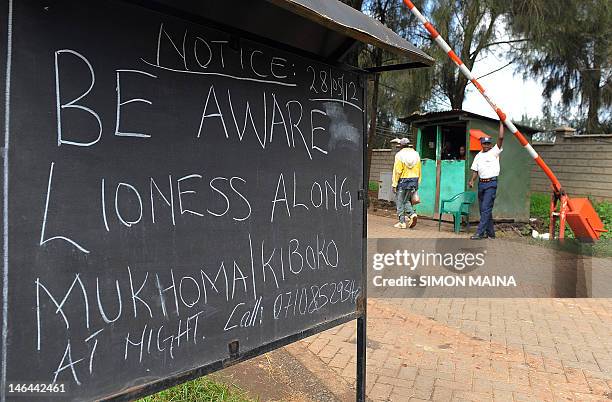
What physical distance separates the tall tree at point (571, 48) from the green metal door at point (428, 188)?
14.5 ft

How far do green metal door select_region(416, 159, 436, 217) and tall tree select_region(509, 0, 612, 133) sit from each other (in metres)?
4.43

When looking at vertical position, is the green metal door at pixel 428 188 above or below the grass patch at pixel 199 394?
above

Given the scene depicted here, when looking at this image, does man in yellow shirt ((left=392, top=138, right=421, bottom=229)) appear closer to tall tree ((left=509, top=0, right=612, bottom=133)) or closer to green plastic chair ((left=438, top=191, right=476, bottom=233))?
green plastic chair ((left=438, top=191, right=476, bottom=233))

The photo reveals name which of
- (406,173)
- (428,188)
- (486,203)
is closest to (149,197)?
(486,203)

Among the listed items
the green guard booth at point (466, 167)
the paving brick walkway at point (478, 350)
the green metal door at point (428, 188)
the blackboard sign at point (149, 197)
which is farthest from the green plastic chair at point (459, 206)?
the blackboard sign at point (149, 197)

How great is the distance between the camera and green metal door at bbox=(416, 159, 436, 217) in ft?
37.0

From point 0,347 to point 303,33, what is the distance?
2199mm

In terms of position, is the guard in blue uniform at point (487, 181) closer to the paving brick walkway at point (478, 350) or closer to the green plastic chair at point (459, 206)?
the green plastic chair at point (459, 206)

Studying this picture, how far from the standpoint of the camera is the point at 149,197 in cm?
179

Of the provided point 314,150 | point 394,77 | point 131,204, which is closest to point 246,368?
point 314,150

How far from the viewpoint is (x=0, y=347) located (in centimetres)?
143

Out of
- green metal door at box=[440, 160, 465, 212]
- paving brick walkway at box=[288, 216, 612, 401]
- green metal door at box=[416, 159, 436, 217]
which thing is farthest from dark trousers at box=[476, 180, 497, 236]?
paving brick walkway at box=[288, 216, 612, 401]

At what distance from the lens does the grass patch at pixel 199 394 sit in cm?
301

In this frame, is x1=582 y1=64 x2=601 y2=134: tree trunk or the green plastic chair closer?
the green plastic chair
